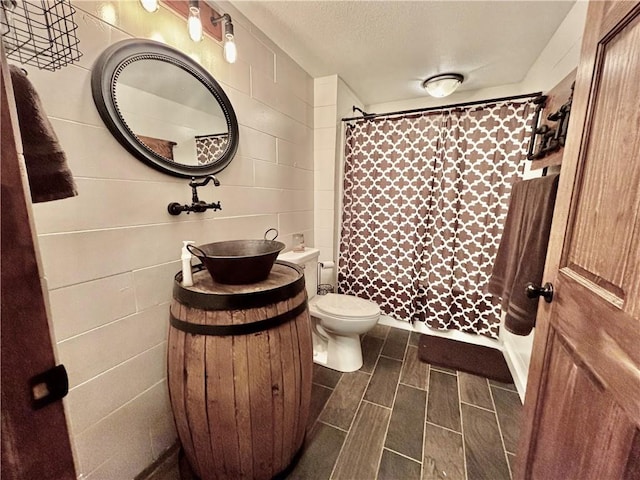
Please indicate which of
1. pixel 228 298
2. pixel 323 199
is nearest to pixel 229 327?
pixel 228 298

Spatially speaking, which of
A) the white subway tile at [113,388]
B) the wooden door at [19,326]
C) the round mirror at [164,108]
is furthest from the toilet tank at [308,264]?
the wooden door at [19,326]

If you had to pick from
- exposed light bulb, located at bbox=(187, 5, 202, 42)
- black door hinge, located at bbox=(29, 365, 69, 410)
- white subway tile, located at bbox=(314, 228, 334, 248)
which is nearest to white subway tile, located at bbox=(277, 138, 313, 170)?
white subway tile, located at bbox=(314, 228, 334, 248)

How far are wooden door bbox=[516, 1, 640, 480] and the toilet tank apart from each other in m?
1.22

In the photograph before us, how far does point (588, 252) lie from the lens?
646 millimetres

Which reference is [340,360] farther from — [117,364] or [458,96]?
[458,96]

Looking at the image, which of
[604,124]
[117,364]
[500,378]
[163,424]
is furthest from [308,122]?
[500,378]

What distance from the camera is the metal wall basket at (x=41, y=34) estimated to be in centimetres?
70

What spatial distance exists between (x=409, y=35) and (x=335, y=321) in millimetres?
1743

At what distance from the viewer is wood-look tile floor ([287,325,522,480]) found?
1128 mm

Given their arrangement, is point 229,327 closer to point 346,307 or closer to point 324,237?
point 346,307

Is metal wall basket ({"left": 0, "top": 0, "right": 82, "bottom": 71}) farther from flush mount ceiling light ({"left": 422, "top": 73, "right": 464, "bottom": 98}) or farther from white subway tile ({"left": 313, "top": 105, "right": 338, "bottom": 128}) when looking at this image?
flush mount ceiling light ({"left": 422, "top": 73, "right": 464, "bottom": 98})

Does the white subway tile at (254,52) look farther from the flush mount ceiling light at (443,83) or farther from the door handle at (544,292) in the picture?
the door handle at (544,292)

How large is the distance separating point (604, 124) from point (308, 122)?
5.65 feet

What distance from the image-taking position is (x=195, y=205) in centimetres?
118
